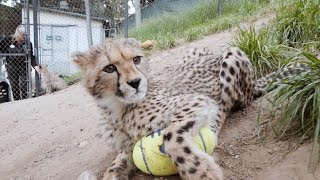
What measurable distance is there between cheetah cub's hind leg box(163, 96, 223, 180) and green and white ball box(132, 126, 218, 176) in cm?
4

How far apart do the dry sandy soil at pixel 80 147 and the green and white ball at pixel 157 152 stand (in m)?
0.14

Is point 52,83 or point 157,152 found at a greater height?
point 52,83

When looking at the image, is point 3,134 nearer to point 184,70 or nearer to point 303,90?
point 184,70

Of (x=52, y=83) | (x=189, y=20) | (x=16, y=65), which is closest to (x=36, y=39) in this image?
(x=16, y=65)

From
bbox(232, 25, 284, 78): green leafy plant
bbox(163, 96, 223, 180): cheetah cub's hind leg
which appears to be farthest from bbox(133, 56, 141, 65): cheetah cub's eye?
bbox(232, 25, 284, 78): green leafy plant

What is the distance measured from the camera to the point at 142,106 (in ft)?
7.09

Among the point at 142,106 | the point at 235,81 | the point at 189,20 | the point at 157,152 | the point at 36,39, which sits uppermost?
the point at 189,20

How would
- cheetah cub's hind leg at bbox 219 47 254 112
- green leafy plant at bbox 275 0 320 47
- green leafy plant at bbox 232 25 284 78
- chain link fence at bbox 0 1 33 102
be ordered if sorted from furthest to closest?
chain link fence at bbox 0 1 33 102 → green leafy plant at bbox 275 0 320 47 → green leafy plant at bbox 232 25 284 78 → cheetah cub's hind leg at bbox 219 47 254 112

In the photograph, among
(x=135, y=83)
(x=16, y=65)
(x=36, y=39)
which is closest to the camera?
(x=135, y=83)

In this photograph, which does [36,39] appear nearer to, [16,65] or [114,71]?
[16,65]

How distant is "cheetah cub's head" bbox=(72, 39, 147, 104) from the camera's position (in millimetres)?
2059

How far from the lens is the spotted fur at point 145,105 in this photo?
6.06ft

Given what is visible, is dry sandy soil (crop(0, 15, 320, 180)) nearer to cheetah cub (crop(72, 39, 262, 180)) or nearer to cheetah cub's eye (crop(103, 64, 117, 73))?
cheetah cub (crop(72, 39, 262, 180))

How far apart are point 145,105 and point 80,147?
0.81 metres
